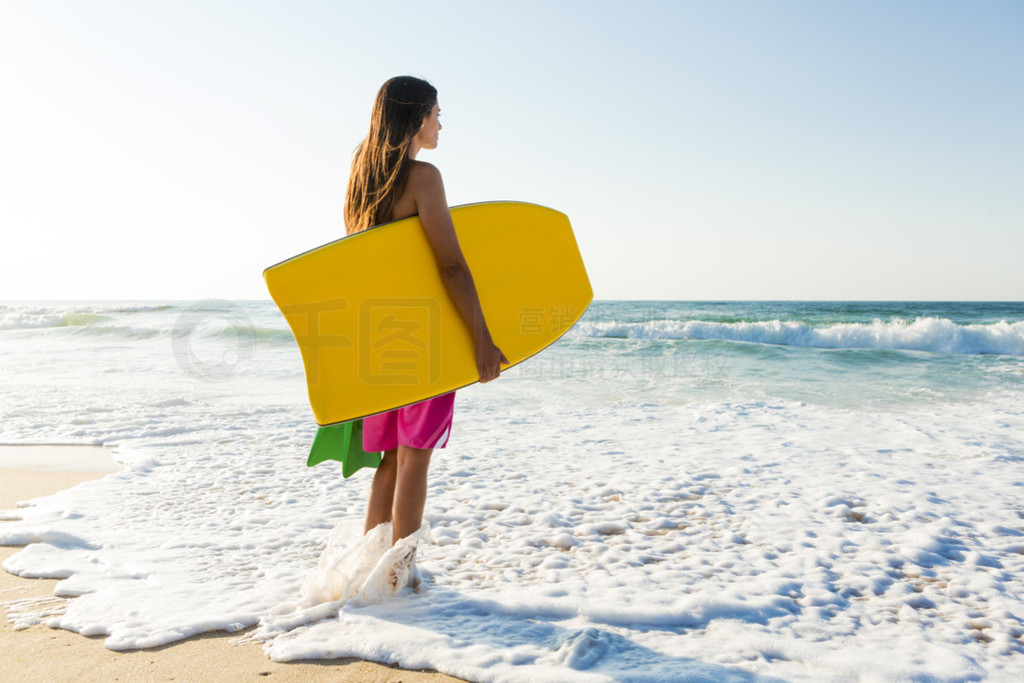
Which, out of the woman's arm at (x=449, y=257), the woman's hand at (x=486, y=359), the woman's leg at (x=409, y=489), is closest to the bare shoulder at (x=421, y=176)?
the woman's arm at (x=449, y=257)

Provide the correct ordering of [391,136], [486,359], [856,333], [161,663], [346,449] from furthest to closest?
[856,333], [346,449], [486,359], [391,136], [161,663]

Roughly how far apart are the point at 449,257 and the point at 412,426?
0.51m

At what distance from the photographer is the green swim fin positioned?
6.41 ft

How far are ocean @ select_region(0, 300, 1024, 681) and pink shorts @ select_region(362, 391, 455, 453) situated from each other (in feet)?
1.18

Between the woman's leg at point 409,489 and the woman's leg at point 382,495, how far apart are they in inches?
2.9

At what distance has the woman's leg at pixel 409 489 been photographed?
1813mm

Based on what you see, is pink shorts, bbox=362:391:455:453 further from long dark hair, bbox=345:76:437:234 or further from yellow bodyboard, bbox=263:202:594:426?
long dark hair, bbox=345:76:437:234

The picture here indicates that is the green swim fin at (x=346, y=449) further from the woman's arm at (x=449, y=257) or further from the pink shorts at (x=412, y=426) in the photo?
the woman's arm at (x=449, y=257)

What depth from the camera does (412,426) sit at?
71.4 inches

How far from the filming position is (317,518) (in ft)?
9.14

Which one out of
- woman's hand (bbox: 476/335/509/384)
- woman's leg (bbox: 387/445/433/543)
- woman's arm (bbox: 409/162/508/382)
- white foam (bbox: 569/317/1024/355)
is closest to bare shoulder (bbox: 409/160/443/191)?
woman's arm (bbox: 409/162/508/382)

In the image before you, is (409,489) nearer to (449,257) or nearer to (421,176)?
(449,257)

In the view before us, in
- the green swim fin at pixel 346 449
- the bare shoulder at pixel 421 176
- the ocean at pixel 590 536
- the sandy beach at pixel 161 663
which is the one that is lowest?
the ocean at pixel 590 536

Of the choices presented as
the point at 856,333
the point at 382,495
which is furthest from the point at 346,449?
the point at 856,333
